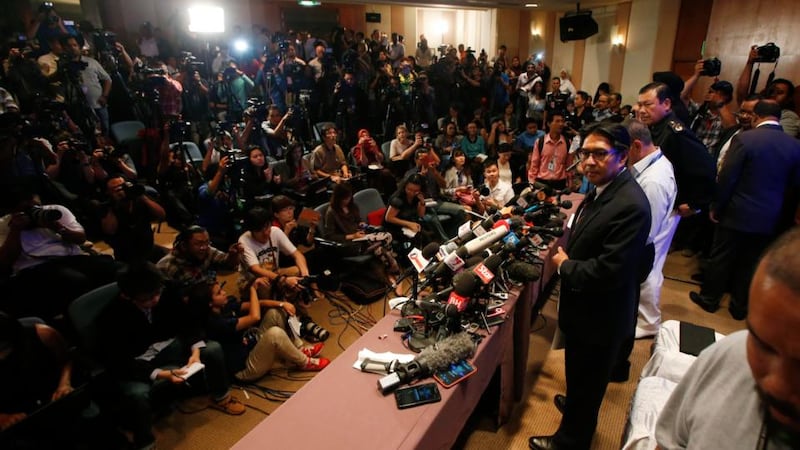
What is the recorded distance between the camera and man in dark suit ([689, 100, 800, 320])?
9.84 feet

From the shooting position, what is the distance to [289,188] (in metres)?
4.63

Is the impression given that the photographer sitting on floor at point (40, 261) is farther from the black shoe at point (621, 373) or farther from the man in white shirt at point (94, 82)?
the black shoe at point (621, 373)

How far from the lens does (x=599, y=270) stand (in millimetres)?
1697

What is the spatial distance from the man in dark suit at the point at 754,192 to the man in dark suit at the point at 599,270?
184 cm

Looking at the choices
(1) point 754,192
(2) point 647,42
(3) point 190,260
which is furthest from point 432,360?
(2) point 647,42

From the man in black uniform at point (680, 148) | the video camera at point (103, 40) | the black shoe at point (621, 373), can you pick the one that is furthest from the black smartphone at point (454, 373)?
the video camera at point (103, 40)

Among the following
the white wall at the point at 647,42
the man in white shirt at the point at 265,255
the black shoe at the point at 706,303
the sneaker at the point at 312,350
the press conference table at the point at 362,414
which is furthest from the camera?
the white wall at the point at 647,42

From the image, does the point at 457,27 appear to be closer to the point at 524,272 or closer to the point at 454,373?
the point at 524,272

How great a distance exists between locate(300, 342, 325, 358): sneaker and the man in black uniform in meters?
2.70

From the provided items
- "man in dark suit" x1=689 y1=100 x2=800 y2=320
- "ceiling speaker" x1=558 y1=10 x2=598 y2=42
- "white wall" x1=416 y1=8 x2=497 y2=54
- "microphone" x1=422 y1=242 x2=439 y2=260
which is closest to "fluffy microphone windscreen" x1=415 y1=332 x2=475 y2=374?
"microphone" x1=422 y1=242 x2=439 y2=260

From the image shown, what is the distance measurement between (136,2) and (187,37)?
1.58 meters

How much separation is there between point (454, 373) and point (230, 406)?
1.61 metres

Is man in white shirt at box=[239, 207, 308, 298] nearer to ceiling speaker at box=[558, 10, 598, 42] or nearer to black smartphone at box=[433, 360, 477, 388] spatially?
black smartphone at box=[433, 360, 477, 388]

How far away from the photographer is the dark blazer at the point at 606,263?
66.2 inches
